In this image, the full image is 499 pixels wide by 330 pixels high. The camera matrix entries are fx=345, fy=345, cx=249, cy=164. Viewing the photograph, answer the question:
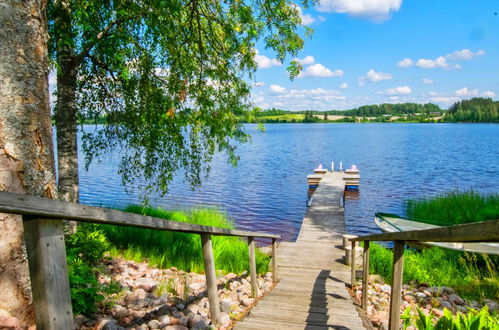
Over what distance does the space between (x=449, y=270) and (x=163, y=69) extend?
8624 millimetres

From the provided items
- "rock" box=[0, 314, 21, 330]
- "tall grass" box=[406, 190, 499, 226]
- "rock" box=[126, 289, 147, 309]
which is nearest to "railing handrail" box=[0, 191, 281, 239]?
"rock" box=[0, 314, 21, 330]

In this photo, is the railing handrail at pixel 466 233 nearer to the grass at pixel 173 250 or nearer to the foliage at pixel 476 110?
Answer: the grass at pixel 173 250

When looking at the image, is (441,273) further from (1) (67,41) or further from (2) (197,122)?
(1) (67,41)

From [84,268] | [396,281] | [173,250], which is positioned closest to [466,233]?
[396,281]

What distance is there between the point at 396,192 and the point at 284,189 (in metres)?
8.07

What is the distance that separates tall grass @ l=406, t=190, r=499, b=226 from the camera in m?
12.9

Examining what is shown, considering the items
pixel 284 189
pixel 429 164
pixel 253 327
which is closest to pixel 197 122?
pixel 253 327

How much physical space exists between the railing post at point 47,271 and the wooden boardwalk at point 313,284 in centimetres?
265

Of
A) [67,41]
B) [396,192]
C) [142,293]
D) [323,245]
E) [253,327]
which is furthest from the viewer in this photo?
[396,192]

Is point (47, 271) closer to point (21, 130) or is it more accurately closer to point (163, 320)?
point (21, 130)

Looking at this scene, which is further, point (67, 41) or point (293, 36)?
point (293, 36)

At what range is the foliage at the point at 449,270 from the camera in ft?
25.6

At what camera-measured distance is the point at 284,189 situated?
26562mm

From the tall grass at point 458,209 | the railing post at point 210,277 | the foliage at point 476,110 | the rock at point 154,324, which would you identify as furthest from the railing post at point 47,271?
the foliage at point 476,110
